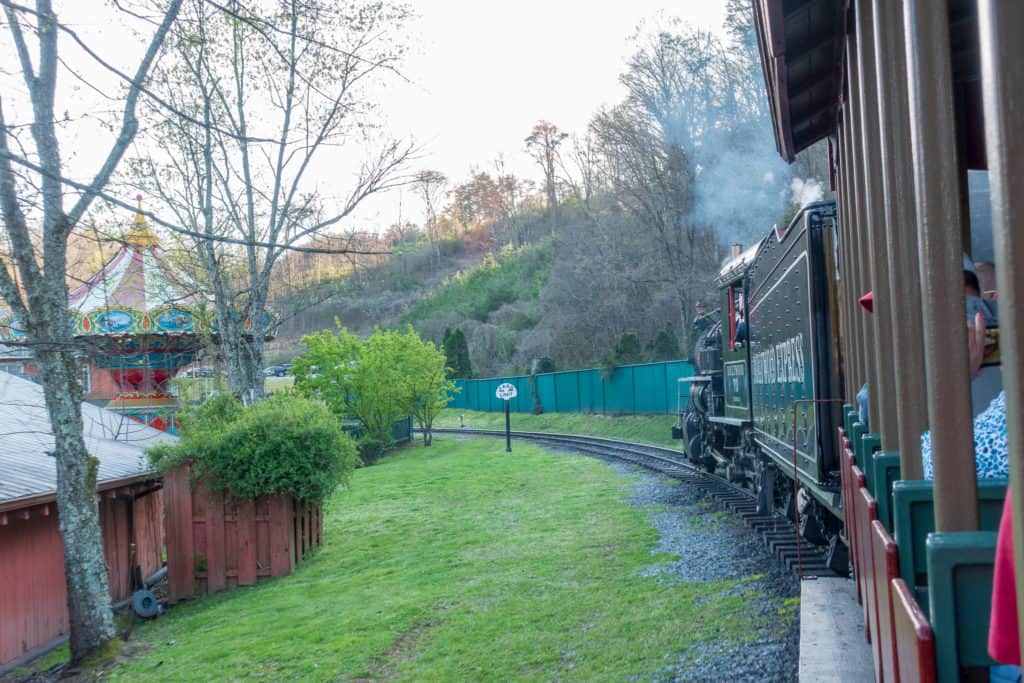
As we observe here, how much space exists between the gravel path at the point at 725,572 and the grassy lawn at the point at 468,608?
194mm

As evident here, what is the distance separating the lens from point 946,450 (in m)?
1.88

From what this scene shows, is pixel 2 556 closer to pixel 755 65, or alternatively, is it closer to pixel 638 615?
pixel 638 615

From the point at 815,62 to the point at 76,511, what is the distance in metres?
9.28

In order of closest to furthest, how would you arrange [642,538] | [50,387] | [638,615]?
[638,615], [50,387], [642,538]

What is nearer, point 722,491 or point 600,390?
point 722,491

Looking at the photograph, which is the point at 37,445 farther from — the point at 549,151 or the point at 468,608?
the point at 549,151

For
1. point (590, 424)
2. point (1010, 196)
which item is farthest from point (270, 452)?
point (590, 424)

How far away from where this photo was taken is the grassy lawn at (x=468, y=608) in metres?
7.30

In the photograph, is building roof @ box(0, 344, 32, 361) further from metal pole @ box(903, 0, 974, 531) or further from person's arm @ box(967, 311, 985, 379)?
metal pole @ box(903, 0, 974, 531)

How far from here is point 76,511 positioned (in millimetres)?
10508

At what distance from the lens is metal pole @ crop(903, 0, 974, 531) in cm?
182

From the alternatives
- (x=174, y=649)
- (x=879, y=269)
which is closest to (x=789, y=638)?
(x=879, y=269)

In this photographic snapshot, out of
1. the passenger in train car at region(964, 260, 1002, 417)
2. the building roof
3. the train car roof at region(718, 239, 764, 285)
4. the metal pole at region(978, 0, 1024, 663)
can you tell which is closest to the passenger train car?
the metal pole at region(978, 0, 1024, 663)

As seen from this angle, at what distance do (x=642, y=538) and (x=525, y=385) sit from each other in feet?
107
